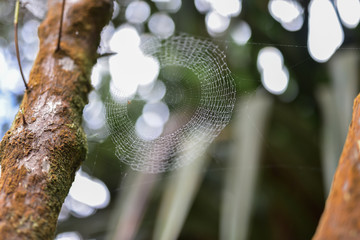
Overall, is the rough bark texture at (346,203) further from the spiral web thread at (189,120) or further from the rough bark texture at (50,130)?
the spiral web thread at (189,120)

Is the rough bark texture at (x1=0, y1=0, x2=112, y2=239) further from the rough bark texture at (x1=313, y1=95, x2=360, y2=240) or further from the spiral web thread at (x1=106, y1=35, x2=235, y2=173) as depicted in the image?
the spiral web thread at (x1=106, y1=35, x2=235, y2=173)

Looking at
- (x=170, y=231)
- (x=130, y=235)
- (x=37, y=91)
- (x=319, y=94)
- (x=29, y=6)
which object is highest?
(x=29, y=6)

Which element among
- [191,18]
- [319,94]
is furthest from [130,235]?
[191,18]

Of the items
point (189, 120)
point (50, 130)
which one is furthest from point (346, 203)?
point (189, 120)

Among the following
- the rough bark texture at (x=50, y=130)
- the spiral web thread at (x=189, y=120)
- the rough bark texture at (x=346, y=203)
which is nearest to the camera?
the rough bark texture at (x=346, y=203)

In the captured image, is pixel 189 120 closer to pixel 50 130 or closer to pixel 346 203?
pixel 50 130

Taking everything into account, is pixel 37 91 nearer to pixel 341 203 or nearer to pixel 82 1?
pixel 82 1

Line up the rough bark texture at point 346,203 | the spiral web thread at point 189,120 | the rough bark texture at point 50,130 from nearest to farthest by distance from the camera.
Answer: the rough bark texture at point 346,203, the rough bark texture at point 50,130, the spiral web thread at point 189,120

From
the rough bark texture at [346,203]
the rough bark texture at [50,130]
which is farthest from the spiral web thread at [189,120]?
the rough bark texture at [346,203]
